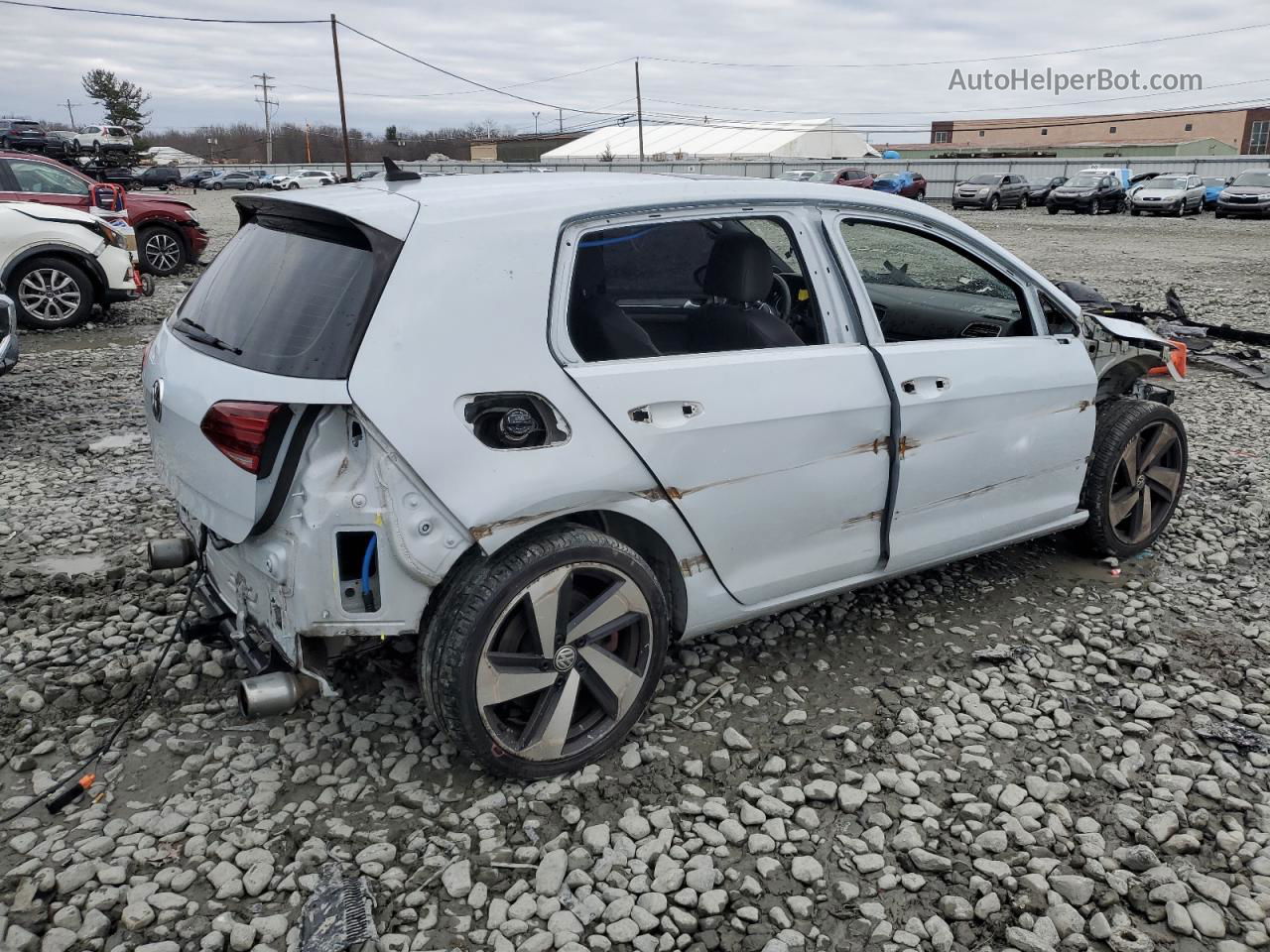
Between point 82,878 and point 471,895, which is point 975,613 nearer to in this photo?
point 471,895

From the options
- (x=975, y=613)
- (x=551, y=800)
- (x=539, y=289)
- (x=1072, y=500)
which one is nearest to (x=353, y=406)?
(x=539, y=289)

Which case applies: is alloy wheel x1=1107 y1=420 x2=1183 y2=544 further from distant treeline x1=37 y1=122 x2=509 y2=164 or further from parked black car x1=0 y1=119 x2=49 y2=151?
distant treeline x1=37 y1=122 x2=509 y2=164

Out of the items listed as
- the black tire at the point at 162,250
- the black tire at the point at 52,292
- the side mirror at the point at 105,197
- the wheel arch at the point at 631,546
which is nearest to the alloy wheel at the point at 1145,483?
the wheel arch at the point at 631,546

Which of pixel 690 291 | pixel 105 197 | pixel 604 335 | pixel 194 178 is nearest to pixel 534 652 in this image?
pixel 604 335

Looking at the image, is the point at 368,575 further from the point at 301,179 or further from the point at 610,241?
the point at 301,179

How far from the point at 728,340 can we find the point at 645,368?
0.54 m

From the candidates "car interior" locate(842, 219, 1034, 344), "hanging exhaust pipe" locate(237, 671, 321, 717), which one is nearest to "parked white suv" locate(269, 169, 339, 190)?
"car interior" locate(842, 219, 1034, 344)

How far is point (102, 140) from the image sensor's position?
94.4ft

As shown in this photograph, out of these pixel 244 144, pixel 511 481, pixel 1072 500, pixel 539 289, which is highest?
pixel 244 144

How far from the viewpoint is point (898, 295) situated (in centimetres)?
457

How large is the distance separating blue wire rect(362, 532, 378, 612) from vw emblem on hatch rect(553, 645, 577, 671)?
563mm

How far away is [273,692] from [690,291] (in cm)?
233

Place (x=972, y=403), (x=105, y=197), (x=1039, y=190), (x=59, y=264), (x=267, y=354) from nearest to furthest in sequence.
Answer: (x=267, y=354) < (x=972, y=403) < (x=59, y=264) < (x=105, y=197) < (x=1039, y=190)

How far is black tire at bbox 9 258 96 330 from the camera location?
9.98 meters
